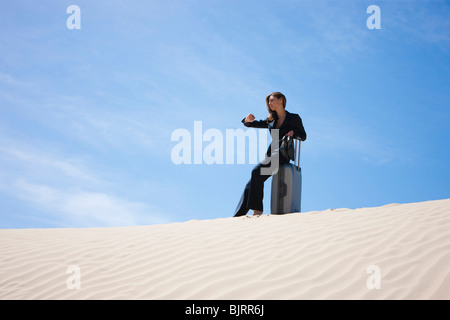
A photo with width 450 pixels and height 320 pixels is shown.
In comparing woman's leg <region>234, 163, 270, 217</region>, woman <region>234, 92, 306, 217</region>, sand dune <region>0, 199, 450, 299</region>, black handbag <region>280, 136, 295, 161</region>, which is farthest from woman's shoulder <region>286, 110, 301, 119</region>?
sand dune <region>0, 199, 450, 299</region>

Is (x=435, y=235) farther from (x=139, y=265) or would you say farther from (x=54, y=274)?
(x=54, y=274)

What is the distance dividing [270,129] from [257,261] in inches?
131

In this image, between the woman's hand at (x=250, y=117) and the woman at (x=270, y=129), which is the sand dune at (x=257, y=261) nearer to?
the woman at (x=270, y=129)

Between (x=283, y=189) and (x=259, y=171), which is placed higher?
(x=259, y=171)

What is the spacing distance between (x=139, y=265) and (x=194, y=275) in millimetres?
902

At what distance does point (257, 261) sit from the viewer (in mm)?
4855

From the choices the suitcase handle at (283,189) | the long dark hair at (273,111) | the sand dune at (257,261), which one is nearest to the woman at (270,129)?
the long dark hair at (273,111)

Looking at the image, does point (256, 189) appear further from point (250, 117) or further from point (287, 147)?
point (250, 117)

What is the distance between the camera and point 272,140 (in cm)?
755

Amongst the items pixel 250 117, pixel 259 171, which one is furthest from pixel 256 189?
pixel 250 117

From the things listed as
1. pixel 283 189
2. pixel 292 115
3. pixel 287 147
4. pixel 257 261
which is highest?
pixel 292 115
